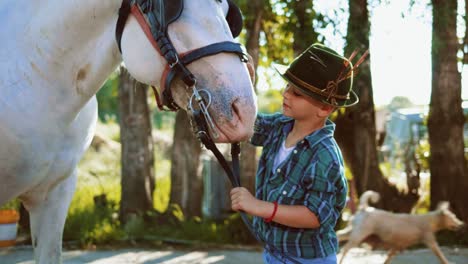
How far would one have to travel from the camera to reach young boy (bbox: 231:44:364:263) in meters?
2.19

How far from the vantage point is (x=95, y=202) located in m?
7.31

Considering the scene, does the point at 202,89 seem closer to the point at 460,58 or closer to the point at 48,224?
the point at 48,224

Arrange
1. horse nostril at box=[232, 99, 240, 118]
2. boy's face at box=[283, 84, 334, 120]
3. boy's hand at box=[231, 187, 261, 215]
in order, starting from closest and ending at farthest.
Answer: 1. horse nostril at box=[232, 99, 240, 118]
2. boy's hand at box=[231, 187, 261, 215]
3. boy's face at box=[283, 84, 334, 120]

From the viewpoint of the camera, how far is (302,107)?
2307 mm

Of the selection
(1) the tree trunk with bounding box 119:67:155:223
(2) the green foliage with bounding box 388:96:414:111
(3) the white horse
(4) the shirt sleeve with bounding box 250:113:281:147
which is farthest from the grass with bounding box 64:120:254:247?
(2) the green foliage with bounding box 388:96:414:111

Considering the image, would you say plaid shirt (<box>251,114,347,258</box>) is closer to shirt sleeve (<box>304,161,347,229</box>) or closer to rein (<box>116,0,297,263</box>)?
shirt sleeve (<box>304,161,347,229</box>)

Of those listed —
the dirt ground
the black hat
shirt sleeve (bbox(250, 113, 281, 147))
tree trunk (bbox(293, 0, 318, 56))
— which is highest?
tree trunk (bbox(293, 0, 318, 56))

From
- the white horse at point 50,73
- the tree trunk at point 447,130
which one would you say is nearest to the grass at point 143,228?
the tree trunk at point 447,130

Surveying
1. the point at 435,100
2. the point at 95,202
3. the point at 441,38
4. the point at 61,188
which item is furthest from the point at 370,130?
the point at 61,188

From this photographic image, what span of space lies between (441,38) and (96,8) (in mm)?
5430

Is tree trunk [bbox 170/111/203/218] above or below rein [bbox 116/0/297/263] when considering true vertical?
below

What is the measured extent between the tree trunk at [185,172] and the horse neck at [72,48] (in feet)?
15.7

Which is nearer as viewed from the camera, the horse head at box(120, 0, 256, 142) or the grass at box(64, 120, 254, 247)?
the horse head at box(120, 0, 256, 142)

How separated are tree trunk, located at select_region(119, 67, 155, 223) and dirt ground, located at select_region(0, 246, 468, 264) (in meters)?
1.10
